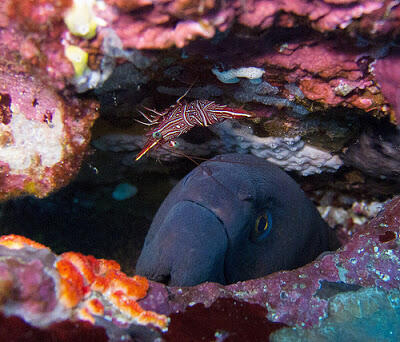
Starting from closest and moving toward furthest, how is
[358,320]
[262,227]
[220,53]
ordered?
1. [358,320]
2. [220,53]
3. [262,227]

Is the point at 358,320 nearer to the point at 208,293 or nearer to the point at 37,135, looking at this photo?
the point at 208,293

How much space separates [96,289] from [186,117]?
170 centimetres

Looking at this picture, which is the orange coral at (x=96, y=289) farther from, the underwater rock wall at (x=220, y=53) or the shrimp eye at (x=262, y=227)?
the shrimp eye at (x=262, y=227)

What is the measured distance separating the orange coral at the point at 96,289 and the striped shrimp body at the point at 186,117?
123 centimetres

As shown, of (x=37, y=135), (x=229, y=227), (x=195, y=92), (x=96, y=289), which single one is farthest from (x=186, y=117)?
(x=96, y=289)

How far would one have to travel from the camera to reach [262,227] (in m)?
3.26

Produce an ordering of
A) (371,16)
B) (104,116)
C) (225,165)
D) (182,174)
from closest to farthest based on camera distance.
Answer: (371,16) < (225,165) < (104,116) < (182,174)

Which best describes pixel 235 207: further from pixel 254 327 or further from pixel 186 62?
pixel 186 62

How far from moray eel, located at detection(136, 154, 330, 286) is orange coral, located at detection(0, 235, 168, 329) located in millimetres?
638

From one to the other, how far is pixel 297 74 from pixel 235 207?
1276mm

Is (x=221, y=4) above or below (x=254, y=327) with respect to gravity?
above

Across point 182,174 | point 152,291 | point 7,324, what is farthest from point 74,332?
point 182,174

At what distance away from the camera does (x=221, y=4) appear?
191 cm

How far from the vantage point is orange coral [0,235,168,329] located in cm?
172
